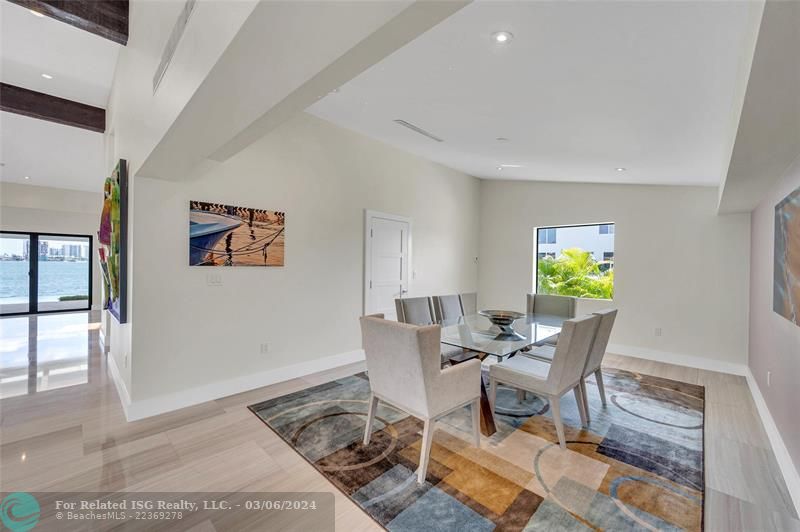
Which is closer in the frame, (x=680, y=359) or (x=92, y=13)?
(x=92, y=13)

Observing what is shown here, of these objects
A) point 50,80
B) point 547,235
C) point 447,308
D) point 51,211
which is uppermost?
point 50,80

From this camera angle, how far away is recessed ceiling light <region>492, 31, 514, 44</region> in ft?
6.02

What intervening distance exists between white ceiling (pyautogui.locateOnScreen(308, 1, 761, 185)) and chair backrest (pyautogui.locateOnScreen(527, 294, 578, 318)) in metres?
1.70

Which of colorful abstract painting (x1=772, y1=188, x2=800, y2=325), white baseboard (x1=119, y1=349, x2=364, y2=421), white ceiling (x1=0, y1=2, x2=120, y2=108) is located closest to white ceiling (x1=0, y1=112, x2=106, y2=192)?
white ceiling (x1=0, y1=2, x2=120, y2=108)

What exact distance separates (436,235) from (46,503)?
16.7 feet

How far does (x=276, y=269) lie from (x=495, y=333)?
8.08 feet

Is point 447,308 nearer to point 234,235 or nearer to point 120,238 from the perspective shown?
point 234,235

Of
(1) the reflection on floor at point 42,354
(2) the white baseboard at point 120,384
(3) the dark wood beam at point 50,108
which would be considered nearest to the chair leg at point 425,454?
(2) the white baseboard at point 120,384

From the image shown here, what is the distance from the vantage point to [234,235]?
3.50m

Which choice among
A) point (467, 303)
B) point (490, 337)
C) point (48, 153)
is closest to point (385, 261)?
point (467, 303)

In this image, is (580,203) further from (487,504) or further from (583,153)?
(487,504)

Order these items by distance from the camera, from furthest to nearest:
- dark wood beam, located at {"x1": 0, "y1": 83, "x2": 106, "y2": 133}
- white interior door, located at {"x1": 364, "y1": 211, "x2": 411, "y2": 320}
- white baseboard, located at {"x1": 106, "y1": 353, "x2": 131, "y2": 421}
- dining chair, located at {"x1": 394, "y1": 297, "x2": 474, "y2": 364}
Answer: white interior door, located at {"x1": 364, "y1": 211, "x2": 411, "y2": 320}
dark wood beam, located at {"x1": 0, "y1": 83, "x2": 106, "y2": 133}
dining chair, located at {"x1": 394, "y1": 297, "x2": 474, "y2": 364}
white baseboard, located at {"x1": 106, "y1": 353, "x2": 131, "y2": 421}

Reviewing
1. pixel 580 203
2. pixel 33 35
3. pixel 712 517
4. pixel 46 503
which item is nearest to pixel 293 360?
pixel 46 503

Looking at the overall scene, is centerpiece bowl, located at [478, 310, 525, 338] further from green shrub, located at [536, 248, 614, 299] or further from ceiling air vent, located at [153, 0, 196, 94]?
ceiling air vent, located at [153, 0, 196, 94]
